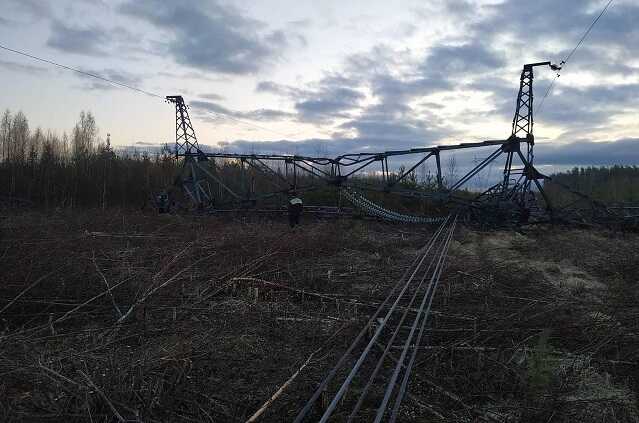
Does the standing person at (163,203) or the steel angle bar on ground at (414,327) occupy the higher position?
the standing person at (163,203)

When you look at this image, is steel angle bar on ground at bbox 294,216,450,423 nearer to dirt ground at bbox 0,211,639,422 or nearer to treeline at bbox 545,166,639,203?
dirt ground at bbox 0,211,639,422

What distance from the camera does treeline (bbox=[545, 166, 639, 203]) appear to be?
42431 millimetres

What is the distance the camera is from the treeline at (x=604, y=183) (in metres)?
42.4

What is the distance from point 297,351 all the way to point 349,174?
13534 mm

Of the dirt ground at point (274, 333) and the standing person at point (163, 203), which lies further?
the standing person at point (163, 203)

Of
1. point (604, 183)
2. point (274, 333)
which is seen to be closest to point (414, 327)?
point (274, 333)

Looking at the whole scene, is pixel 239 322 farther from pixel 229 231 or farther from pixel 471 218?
pixel 471 218

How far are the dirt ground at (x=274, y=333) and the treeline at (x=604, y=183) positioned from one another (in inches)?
1375

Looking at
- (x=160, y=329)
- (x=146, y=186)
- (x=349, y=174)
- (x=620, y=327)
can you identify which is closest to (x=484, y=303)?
(x=620, y=327)

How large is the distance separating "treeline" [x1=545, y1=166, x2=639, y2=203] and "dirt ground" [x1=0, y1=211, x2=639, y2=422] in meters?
34.9

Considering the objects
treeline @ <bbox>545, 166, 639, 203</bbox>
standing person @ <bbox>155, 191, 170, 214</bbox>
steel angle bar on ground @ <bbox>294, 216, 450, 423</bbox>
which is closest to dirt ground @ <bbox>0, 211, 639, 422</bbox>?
steel angle bar on ground @ <bbox>294, 216, 450, 423</bbox>

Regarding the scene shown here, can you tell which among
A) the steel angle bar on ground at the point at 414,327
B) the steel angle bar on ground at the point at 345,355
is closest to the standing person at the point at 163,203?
the steel angle bar on ground at the point at 345,355

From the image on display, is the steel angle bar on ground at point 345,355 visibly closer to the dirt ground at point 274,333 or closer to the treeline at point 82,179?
the dirt ground at point 274,333

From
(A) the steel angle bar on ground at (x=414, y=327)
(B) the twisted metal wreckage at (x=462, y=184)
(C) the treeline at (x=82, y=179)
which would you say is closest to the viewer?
(A) the steel angle bar on ground at (x=414, y=327)
